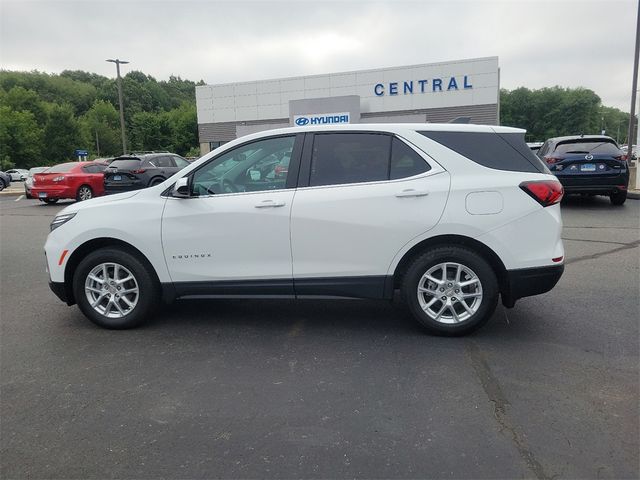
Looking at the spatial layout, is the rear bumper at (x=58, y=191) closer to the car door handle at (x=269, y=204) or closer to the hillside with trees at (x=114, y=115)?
the car door handle at (x=269, y=204)

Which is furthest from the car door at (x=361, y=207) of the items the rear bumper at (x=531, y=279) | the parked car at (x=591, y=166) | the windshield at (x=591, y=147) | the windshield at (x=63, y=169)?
the windshield at (x=63, y=169)

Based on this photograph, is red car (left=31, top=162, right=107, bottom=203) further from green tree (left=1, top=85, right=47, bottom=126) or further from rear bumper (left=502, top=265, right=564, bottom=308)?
green tree (left=1, top=85, right=47, bottom=126)

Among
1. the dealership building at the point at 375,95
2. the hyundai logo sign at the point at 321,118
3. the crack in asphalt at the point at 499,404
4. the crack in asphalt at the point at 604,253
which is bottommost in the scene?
the crack in asphalt at the point at 499,404

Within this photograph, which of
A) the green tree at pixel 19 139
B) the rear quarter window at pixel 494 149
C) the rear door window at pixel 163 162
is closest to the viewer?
the rear quarter window at pixel 494 149

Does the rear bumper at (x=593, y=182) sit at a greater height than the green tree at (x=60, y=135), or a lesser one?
lesser

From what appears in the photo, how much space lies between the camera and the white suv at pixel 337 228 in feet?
14.1

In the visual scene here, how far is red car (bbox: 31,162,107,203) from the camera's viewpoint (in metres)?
18.2

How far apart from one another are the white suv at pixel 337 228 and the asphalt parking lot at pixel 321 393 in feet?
1.31

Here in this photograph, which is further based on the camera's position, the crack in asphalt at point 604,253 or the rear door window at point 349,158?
the crack in asphalt at point 604,253

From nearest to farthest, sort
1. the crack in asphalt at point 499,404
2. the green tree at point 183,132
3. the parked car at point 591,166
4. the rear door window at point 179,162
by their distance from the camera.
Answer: the crack in asphalt at point 499,404 → the parked car at point 591,166 → the rear door window at point 179,162 → the green tree at point 183,132

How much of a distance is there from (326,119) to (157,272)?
1551 centimetres

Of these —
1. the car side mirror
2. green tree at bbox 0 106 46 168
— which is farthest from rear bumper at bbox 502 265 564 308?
green tree at bbox 0 106 46 168

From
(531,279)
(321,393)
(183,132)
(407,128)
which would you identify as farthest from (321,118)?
(183,132)

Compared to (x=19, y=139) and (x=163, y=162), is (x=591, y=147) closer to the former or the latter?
(x=163, y=162)
